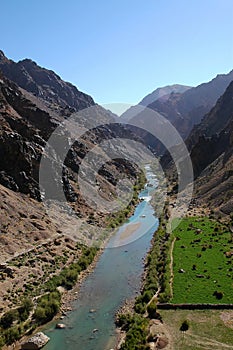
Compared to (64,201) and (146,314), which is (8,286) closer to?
(146,314)

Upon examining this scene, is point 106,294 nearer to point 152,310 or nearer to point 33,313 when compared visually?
point 152,310

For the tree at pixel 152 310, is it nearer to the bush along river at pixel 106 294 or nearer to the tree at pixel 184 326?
the tree at pixel 184 326

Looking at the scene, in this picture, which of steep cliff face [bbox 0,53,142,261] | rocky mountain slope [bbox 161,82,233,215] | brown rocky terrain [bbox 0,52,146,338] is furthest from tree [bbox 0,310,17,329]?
rocky mountain slope [bbox 161,82,233,215]

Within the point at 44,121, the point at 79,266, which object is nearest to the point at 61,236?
the point at 79,266

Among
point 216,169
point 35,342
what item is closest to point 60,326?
point 35,342

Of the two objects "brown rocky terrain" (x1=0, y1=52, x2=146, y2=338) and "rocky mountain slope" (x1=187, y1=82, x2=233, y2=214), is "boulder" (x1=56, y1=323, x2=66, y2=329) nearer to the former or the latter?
"brown rocky terrain" (x1=0, y1=52, x2=146, y2=338)

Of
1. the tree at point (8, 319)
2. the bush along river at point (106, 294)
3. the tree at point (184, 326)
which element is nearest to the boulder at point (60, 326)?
the bush along river at point (106, 294)
